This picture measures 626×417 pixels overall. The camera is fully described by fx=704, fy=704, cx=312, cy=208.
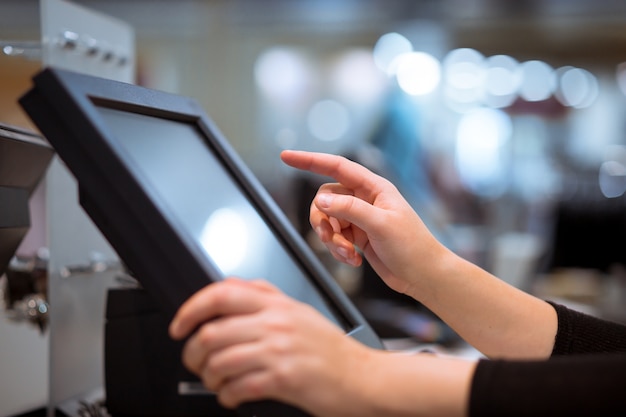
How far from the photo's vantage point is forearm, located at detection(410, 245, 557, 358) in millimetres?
877

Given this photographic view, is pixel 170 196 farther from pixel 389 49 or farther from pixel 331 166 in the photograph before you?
pixel 389 49

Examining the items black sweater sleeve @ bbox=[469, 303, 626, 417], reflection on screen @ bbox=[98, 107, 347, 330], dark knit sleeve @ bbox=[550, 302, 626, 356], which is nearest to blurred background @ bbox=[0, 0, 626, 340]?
dark knit sleeve @ bbox=[550, 302, 626, 356]

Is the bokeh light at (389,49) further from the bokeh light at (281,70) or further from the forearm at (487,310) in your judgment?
the forearm at (487,310)

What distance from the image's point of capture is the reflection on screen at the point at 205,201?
61 cm

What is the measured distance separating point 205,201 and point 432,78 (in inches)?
294

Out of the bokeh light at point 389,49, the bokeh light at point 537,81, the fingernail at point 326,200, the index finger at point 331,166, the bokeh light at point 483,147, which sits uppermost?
the bokeh light at point 389,49

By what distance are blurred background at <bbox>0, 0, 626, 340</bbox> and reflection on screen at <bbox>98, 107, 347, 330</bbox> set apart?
19.4 feet

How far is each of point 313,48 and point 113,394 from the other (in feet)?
24.2

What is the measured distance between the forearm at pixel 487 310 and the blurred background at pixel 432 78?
5.81m

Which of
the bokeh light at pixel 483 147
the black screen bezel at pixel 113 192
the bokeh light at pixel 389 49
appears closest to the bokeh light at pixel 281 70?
the bokeh light at pixel 389 49

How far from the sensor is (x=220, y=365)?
51 cm

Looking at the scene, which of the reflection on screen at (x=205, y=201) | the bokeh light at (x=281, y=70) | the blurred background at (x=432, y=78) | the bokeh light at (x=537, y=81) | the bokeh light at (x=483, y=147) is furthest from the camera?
the bokeh light at (x=483, y=147)

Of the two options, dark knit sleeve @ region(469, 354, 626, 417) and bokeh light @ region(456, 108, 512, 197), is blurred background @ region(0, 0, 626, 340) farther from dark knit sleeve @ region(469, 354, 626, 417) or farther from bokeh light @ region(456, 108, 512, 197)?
dark knit sleeve @ region(469, 354, 626, 417)

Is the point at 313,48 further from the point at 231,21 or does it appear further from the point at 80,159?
the point at 80,159
